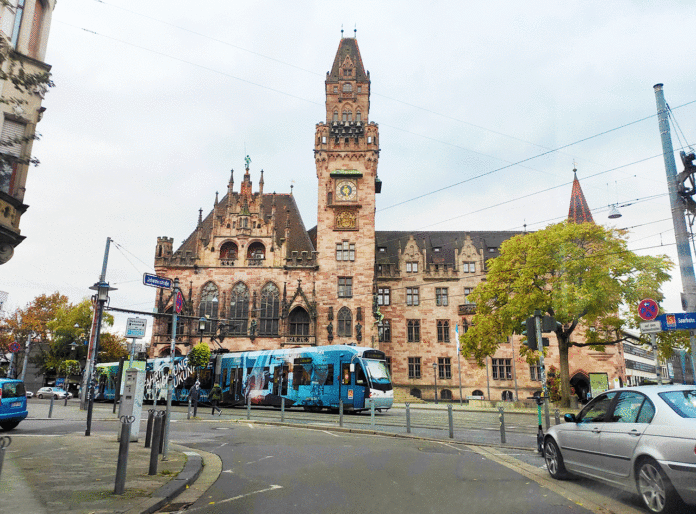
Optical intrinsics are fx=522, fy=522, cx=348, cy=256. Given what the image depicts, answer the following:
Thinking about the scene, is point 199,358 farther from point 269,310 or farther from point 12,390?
point 12,390

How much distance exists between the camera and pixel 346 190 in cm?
4681

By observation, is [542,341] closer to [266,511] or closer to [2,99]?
[266,511]

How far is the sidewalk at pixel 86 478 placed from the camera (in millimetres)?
5715

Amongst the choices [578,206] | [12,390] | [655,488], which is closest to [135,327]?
[12,390]

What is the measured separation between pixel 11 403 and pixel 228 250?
31905 mm

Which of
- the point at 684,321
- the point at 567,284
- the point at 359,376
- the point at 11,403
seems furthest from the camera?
the point at 567,284

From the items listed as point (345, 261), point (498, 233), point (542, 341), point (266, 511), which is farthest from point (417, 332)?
point (266, 511)

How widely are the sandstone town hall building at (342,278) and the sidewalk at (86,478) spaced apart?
104 ft

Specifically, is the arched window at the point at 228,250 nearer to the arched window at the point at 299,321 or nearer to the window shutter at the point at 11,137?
the arched window at the point at 299,321

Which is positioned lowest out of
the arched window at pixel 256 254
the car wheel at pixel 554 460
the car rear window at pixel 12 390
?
the car wheel at pixel 554 460

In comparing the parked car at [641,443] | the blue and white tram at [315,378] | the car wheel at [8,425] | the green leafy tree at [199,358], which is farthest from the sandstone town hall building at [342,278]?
the parked car at [641,443]

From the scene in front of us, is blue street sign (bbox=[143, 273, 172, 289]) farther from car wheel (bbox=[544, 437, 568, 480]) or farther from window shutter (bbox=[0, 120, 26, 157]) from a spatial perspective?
car wheel (bbox=[544, 437, 568, 480])

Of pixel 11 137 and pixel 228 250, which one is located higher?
pixel 228 250

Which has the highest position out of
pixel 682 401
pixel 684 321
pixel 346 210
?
pixel 346 210
